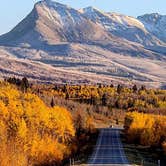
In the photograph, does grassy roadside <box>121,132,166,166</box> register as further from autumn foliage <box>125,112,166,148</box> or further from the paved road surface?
autumn foliage <box>125,112,166,148</box>

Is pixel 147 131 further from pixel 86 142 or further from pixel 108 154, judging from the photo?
pixel 108 154

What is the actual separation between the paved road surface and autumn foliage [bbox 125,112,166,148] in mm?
5119

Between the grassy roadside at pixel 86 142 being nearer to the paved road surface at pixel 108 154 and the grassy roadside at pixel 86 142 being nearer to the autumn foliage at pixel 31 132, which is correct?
the paved road surface at pixel 108 154

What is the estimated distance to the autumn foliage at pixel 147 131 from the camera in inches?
6068

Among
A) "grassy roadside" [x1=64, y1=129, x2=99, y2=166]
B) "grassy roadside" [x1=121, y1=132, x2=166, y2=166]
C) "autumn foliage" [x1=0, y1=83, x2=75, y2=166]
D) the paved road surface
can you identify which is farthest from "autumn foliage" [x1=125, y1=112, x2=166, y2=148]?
"autumn foliage" [x1=0, y1=83, x2=75, y2=166]

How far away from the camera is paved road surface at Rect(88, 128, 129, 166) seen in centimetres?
10477

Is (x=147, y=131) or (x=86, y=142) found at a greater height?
(x=147, y=131)

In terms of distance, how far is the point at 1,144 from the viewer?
90.1 metres

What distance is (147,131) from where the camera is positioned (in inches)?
6294

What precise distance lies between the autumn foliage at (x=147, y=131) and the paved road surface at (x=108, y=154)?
202 inches

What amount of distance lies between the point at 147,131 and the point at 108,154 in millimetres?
35743

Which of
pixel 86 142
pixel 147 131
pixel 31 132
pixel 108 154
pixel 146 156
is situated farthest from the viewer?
pixel 86 142

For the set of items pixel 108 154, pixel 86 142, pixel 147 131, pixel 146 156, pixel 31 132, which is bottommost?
pixel 86 142

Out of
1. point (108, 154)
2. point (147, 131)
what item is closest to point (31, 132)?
point (108, 154)
